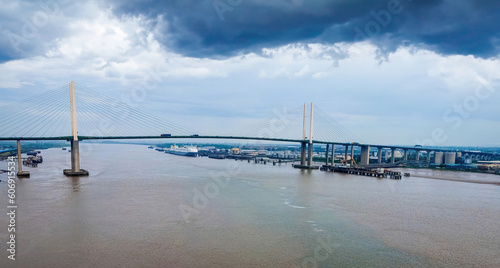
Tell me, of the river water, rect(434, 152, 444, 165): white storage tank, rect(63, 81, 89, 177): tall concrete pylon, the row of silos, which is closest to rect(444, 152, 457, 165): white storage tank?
the row of silos

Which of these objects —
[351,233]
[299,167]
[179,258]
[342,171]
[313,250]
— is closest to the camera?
[179,258]

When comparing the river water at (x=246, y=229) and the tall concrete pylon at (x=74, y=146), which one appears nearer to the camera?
the river water at (x=246, y=229)

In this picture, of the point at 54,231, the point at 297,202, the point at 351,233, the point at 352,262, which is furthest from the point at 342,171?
the point at 54,231

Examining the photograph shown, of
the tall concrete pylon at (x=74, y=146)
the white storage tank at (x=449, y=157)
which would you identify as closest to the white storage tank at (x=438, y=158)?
the white storage tank at (x=449, y=157)

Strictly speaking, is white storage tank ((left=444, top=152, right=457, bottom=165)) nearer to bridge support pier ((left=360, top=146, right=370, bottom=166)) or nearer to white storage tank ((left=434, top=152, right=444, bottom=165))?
white storage tank ((left=434, top=152, right=444, bottom=165))

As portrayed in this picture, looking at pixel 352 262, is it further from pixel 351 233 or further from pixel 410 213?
pixel 410 213

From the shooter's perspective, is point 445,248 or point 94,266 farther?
point 445,248

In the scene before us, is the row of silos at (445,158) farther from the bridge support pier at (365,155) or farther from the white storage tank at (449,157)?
the bridge support pier at (365,155)
